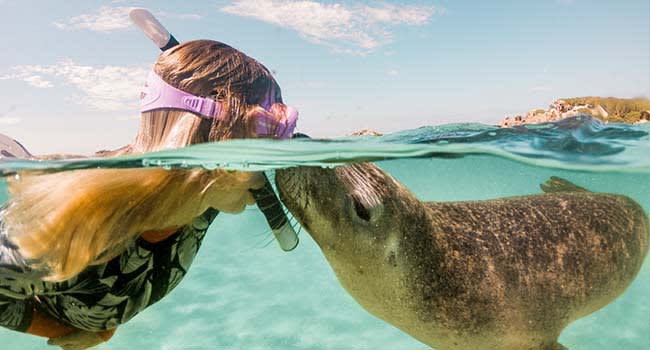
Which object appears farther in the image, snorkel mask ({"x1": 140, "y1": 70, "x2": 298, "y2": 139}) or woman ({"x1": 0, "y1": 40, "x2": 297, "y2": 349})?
snorkel mask ({"x1": 140, "y1": 70, "x2": 298, "y2": 139})

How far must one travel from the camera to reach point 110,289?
118 inches

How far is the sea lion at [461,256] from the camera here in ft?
9.86

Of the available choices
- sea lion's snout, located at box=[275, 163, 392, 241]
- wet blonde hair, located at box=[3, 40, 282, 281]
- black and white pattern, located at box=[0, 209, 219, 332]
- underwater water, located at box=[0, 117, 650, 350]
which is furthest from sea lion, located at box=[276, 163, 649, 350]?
black and white pattern, located at box=[0, 209, 219, 332]

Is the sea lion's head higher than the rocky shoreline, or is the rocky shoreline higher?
the rocky shoreline

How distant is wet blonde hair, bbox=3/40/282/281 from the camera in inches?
93.7

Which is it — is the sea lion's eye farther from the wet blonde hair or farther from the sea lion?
the wet blonde hair

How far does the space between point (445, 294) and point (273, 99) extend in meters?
1.84

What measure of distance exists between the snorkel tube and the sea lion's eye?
439 millimetres

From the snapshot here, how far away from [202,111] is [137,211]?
659 mm

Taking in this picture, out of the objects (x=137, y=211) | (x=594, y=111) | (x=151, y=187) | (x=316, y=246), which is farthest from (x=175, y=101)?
(x=594, y=111)

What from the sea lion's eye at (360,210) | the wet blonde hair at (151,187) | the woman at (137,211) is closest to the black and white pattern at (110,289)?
the woman at (137,211)

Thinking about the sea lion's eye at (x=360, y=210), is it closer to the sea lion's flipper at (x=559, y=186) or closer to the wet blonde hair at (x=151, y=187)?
the wet blonde hair at (x=151, y=187)

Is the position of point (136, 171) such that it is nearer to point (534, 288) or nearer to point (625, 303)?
point (534, 288)

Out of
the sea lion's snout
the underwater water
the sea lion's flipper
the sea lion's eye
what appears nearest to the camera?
the sea lion's snout
